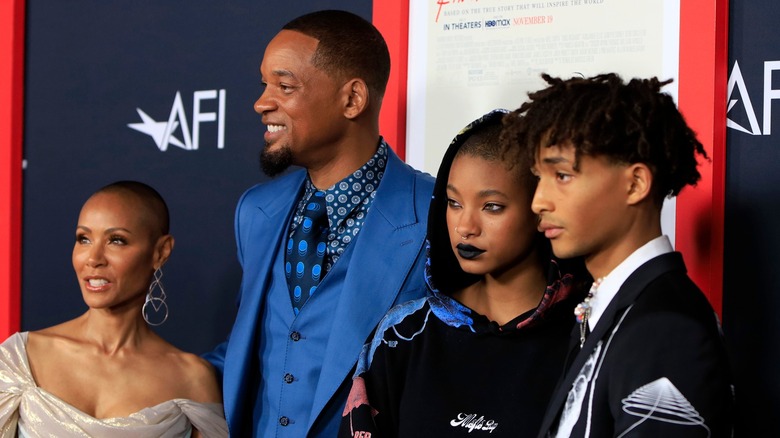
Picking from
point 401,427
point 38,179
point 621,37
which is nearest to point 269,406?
point 401,427

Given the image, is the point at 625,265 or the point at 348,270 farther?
the point at 348,270

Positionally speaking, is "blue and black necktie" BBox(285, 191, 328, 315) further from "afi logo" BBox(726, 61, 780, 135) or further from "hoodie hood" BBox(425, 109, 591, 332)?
"afi logo" BBox(726, 61, 780, 135)

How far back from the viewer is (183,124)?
2.97 m

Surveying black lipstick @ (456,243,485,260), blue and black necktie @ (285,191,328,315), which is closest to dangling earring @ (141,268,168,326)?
blue and black necktie @ (285,191,328,315)

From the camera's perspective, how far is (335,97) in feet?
7.44

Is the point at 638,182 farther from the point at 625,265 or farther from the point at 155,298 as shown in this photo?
the point at 155,298

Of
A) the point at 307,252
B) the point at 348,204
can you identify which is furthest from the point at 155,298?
the point at 348,204

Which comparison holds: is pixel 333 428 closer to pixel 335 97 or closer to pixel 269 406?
pixel 269 406

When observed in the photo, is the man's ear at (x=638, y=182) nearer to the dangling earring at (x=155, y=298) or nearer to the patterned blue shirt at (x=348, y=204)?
the patterned blue shirt at (x=348, y=204)

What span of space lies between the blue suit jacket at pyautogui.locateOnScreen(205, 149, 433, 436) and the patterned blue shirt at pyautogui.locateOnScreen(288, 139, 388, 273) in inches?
1.4

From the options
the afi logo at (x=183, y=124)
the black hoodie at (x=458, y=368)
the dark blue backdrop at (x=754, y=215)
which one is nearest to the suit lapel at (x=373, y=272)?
the black hoodie at (x=458, y=368)

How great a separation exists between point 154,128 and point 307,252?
101cm

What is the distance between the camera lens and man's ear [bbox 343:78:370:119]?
227 centimetres

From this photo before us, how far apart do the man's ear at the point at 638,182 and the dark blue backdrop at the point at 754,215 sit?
0.74m
